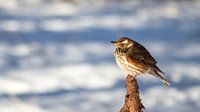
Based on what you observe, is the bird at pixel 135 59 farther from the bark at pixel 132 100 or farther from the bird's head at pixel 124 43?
the bark at pixel 132 100

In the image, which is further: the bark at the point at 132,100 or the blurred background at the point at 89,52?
the blurred background at the point at 89,52

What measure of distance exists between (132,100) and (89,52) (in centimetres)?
685

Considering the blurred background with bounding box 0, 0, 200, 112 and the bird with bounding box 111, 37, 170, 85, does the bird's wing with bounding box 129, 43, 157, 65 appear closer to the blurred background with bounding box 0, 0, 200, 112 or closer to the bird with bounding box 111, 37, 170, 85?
the bird with bounding box 111, 37, 170, 85

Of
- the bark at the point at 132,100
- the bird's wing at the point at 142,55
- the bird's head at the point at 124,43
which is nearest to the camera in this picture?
the bark at the point at 132,100

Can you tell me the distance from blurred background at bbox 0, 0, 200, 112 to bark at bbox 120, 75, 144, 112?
3557 millimetres

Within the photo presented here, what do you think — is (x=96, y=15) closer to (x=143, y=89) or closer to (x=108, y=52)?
(x=108, y=52)

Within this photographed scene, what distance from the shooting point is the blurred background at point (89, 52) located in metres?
8.67

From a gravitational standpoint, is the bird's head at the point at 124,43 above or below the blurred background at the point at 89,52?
below

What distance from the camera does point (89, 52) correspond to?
10977 mm

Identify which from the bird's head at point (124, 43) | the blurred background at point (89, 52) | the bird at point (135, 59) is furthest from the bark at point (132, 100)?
the blurred background at point (89, 52)

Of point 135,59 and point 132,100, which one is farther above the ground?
point 135,59

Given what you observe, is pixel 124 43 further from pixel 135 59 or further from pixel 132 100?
pixel 132 100

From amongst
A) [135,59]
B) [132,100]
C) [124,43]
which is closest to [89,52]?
[124,43]

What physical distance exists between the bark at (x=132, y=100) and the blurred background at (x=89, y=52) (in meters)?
3.56
